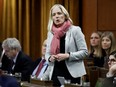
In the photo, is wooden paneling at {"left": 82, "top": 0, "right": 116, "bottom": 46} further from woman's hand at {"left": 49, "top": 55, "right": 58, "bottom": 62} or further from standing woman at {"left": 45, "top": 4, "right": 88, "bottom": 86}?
woman's hand at {"left": 49, "top": 55, "right": 58, "bottom": 62}

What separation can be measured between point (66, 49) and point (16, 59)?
57.9 inches

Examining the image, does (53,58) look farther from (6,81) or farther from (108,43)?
(108,43)

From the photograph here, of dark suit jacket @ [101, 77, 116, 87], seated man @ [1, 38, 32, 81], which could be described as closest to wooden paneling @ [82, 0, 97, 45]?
seated man @ [1, 38, 32, 81]

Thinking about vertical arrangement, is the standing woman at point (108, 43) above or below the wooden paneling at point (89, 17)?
below

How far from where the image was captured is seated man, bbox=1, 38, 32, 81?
465 centimetres

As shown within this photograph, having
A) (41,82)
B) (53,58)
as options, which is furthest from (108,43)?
(41,82)

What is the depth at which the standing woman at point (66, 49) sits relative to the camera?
3387mm

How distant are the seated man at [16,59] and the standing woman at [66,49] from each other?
3.42 ft

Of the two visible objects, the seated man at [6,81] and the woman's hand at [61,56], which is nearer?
the seated man at [6,81]

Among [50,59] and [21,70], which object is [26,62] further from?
[50,59]

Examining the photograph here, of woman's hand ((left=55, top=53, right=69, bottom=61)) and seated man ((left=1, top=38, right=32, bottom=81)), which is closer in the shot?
woman's hand ((left=55, top=53, right=69, bottom=61))

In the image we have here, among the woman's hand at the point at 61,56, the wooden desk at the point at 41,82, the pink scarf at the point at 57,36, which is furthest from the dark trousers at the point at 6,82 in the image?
the pink scarf at the point at 57,36

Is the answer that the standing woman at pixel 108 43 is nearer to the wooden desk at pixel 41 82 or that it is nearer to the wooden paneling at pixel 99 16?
the wooden desk at pixel 41 82

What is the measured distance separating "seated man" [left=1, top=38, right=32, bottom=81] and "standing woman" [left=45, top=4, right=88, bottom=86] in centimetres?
104
